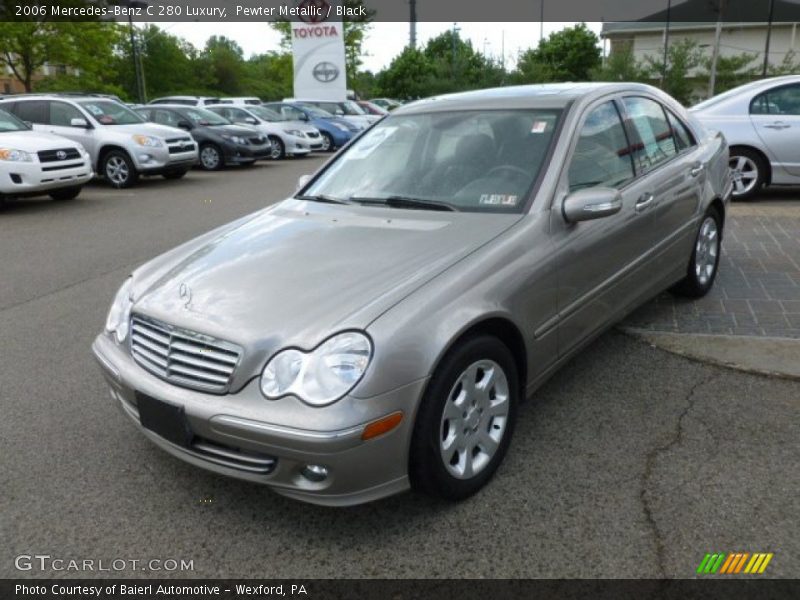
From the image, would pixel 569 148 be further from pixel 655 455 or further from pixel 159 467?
pixel 159 467

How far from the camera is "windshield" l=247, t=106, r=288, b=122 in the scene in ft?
65.7

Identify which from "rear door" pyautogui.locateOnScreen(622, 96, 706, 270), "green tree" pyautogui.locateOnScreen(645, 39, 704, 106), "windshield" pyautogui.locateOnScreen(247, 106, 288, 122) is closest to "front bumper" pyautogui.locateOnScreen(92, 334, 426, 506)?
"rear door" pyautogui.locateOnScreen(622, 96, 706, 270)

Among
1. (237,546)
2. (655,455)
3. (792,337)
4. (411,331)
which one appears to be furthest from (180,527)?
(792,337)

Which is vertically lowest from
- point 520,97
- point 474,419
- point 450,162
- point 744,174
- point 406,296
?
point 474,419

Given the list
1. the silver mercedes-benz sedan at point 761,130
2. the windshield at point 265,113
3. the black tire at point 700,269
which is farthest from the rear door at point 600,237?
the windshield at point 265,113

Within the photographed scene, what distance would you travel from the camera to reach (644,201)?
13.4ft

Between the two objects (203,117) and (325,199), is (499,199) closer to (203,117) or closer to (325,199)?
(325,199)

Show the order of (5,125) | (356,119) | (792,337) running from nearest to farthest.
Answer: (792,337) < (5,125) < (356,119)

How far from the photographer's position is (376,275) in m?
2.86

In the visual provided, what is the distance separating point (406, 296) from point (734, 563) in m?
1.51

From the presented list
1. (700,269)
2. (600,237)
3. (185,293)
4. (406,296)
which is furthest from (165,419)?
(700,269)

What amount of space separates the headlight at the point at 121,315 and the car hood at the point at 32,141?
8499mm

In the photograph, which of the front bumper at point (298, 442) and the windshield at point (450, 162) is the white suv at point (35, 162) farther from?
the front bumper at point (298, 442)
